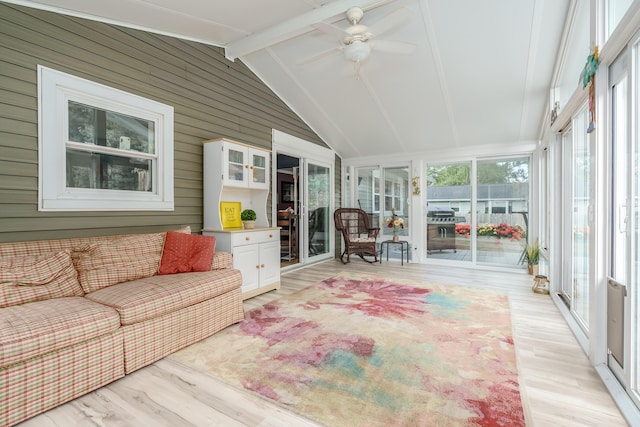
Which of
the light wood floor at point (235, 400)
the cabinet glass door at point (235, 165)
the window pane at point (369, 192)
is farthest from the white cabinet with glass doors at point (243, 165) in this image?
the window pane at point (369, 192)

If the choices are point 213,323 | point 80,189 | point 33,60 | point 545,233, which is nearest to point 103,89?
point 33,60

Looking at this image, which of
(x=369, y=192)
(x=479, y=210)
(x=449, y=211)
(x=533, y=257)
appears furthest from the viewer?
(x=369, y=192)

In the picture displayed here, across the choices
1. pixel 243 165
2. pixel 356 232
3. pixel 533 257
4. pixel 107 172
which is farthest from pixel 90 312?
pixel 533 257

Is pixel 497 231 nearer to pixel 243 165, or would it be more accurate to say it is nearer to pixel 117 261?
pixel 243 165

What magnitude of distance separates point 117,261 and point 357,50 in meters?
2.96

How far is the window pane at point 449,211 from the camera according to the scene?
5621 mm

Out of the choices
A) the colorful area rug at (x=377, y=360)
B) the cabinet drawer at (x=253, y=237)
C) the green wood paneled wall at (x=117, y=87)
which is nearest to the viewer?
the colorful area rug at (x=377, y=360)

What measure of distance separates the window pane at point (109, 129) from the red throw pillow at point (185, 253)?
1.03 m

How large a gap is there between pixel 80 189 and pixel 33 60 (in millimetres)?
1044

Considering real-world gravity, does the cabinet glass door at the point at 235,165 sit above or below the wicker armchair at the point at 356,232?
above

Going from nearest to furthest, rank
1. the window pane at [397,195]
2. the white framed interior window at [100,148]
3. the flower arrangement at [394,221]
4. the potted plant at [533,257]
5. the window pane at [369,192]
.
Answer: the white framed interior window at [100,148]
the potted plant at [533,257]
the flower arrangement at [394,221]
the window pane at [397,195]
the window pane at [369,192]

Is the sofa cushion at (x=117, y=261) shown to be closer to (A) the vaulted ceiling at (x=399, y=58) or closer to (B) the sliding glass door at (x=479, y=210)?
(A) the vaulted ceiling at (x=399, y=58)

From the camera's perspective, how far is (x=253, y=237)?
3.62 m

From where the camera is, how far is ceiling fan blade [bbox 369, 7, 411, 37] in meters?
2.60
